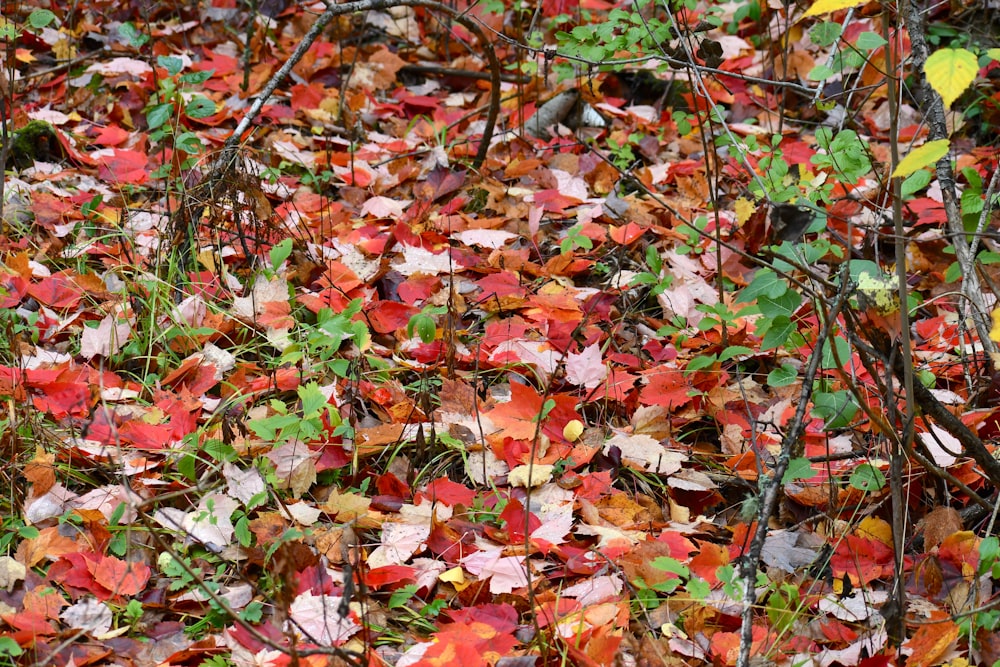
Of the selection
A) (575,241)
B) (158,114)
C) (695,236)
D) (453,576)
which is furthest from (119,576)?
(695,236)

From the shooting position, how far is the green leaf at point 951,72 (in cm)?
114

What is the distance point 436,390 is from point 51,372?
902mm

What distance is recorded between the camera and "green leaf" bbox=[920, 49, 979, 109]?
3.74 ft

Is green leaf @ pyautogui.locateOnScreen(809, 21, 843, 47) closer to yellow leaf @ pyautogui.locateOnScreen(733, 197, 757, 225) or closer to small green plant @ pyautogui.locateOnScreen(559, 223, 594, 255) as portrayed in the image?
yellow leaf @ pyautogui.locateOnScreen(733, 197, 757, 225)

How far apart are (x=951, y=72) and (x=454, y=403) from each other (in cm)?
132

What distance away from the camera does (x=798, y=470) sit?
1.65m

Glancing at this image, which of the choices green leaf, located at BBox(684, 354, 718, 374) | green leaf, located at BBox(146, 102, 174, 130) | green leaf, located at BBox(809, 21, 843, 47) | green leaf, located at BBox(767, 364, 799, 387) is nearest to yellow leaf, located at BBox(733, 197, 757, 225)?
green leaf, located at BBox(809, 21, 843, 47)

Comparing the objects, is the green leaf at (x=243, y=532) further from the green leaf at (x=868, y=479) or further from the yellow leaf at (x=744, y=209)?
the yellow leaf at (x=744, y=209)

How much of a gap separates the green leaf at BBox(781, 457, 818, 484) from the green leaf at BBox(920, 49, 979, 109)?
719mm

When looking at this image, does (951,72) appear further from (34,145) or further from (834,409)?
(34,145)

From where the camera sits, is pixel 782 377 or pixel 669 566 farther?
pixel 782 377

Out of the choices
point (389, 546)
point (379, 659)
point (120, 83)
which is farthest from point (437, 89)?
point (379, 659)

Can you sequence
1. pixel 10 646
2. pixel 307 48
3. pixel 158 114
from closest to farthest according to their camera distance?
pixel 10 646
pixel 158 114
pixel 307 48

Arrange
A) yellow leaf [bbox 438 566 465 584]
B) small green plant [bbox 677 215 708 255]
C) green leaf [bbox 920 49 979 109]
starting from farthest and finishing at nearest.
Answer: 1. small green plant [bbox 677 215 708 255]
2. yellow leaf [bbox 438 566 465 584]
3. green leaf [bbox 920 49 979 109]
